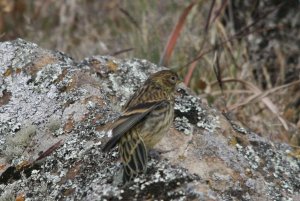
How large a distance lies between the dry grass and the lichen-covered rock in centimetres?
132

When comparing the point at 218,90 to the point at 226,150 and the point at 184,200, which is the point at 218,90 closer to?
the point at 226,150

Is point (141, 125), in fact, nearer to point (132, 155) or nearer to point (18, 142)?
point (132, 155)

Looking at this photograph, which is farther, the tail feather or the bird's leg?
the bird's leg

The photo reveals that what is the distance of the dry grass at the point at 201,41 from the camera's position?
23.1ft

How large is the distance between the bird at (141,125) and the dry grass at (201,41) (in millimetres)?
1812

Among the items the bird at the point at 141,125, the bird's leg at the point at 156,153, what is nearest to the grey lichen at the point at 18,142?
the bird at the point at 141,125

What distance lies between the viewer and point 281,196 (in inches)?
180

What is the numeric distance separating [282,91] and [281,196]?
302 centimetres

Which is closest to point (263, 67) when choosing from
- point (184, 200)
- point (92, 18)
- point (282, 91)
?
point (282, 91)

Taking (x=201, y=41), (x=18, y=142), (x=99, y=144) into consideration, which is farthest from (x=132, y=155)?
(x=201, y=41)

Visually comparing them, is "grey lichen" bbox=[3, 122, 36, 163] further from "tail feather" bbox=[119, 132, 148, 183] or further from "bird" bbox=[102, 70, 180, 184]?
"tail feather" bbox=[119, 132, 148, 183]

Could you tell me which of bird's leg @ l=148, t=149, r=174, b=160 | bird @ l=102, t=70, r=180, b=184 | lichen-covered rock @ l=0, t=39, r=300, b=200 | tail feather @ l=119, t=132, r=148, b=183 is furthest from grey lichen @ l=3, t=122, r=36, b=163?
bird's leg @ l=148, t=149, r=174, b=160

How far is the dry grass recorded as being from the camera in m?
7.05

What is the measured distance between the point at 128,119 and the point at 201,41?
4008 mm
